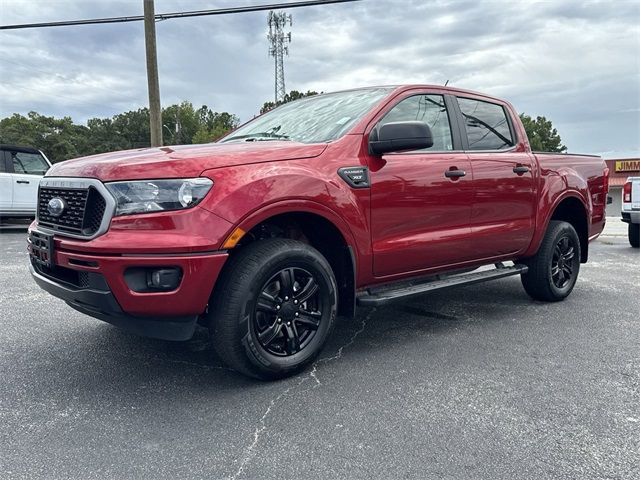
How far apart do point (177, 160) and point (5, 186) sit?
33.8 feet

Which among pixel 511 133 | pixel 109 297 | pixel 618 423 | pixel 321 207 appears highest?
pixel 511 133

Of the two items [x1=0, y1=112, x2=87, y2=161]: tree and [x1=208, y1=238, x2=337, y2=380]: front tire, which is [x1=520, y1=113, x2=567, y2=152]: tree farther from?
[x1=208, y1=238, x2=337, y2=380]: front tire

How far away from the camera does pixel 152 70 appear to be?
41.3ft

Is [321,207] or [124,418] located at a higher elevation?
[321,207]

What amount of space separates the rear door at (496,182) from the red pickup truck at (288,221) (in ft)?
0.06

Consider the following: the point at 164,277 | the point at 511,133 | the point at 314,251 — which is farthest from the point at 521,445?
the point at 511,133

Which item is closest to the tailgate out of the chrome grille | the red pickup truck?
the red pickup truck

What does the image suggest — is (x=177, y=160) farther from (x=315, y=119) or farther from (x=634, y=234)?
(x=634, y=234)

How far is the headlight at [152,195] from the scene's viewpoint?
2691 mm

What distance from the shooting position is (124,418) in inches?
106

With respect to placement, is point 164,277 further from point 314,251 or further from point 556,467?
point 556,467

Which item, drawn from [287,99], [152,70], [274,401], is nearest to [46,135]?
[287,99]

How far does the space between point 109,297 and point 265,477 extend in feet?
3.90

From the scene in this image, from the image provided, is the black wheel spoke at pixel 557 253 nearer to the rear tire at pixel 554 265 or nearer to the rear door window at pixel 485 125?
the rear tire at pixel 554 265
